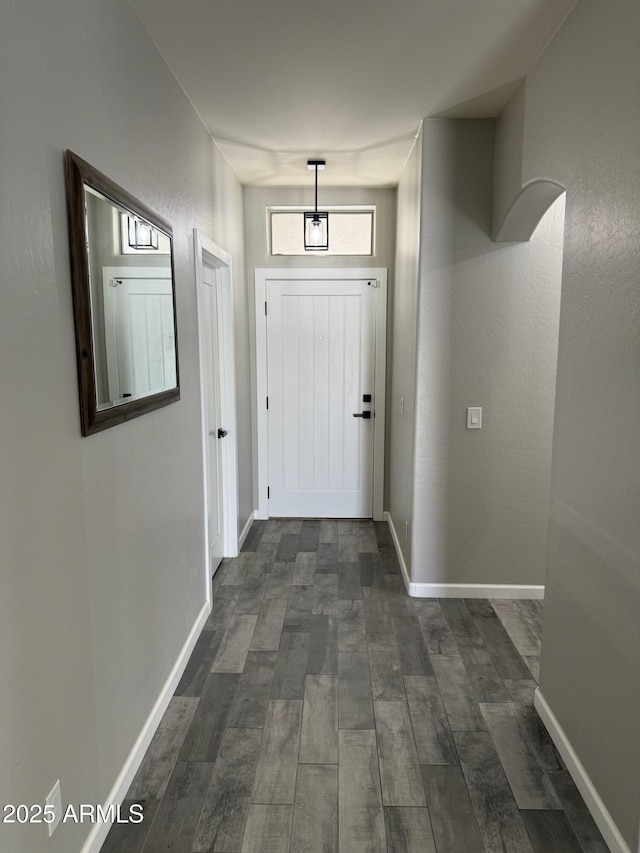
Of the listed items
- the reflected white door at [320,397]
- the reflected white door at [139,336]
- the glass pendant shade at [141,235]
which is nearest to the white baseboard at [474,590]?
the reflected white door at [320,397]

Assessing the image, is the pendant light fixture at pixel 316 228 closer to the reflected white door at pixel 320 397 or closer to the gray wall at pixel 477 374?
the reflected white door at pixel 320 397

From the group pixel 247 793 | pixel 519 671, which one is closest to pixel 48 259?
pixel 247 793

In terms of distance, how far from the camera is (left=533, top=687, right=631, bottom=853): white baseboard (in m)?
1.54

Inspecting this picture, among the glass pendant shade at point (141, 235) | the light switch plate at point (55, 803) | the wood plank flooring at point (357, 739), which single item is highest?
the glass pendant shade at point (141, 235)

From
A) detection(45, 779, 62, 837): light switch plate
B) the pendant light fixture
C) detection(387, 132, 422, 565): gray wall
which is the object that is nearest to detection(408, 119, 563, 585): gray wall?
detection(387, 132, 422, 565): gray wall

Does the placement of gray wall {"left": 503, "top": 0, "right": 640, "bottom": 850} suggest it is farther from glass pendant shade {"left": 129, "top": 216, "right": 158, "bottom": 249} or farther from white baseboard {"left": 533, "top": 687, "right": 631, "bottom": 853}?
glass pendant shade {"left": 129, "top": 216, "right": 158, "bottom": 249}

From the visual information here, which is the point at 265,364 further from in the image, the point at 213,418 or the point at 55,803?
the point at 55,803

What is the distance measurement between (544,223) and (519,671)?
2292 millimetres

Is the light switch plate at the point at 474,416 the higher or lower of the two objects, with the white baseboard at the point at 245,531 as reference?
higher

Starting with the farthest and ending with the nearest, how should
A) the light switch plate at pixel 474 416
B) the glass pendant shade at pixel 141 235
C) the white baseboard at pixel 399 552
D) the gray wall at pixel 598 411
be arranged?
the white baseboard at pixel 399 552 < the light switch plate at pixel 474 416 < the glass pendant shade at pixel 141 235 < the gray wall at pixel 598 411

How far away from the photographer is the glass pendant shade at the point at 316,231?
3.82 m

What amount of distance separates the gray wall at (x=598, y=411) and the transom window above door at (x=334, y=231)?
2258mm

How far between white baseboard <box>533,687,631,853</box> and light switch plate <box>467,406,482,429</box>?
138cm

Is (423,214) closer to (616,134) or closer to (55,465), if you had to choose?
(616,134)
